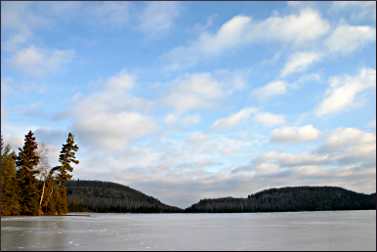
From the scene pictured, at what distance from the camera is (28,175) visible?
63750 mm

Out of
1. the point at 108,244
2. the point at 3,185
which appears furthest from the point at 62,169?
the point at 108,244

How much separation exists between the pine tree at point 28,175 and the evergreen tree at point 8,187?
72.7 inches

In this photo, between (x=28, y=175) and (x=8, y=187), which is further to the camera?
(x=28, y=175)

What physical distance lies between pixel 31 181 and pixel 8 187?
656 cm

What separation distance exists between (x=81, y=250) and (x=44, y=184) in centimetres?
5355

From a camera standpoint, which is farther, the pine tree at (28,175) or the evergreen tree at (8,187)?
the pine tree at (28,175)

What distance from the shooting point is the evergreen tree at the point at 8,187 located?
184ft

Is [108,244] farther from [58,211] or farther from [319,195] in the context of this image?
[319,195]

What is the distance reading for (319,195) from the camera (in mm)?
177750

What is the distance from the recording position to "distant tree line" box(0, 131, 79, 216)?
190 feet

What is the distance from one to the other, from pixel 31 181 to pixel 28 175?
0.99 metres

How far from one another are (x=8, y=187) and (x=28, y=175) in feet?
22.0

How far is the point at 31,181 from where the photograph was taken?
63625 mm

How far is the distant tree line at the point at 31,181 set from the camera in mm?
57781
